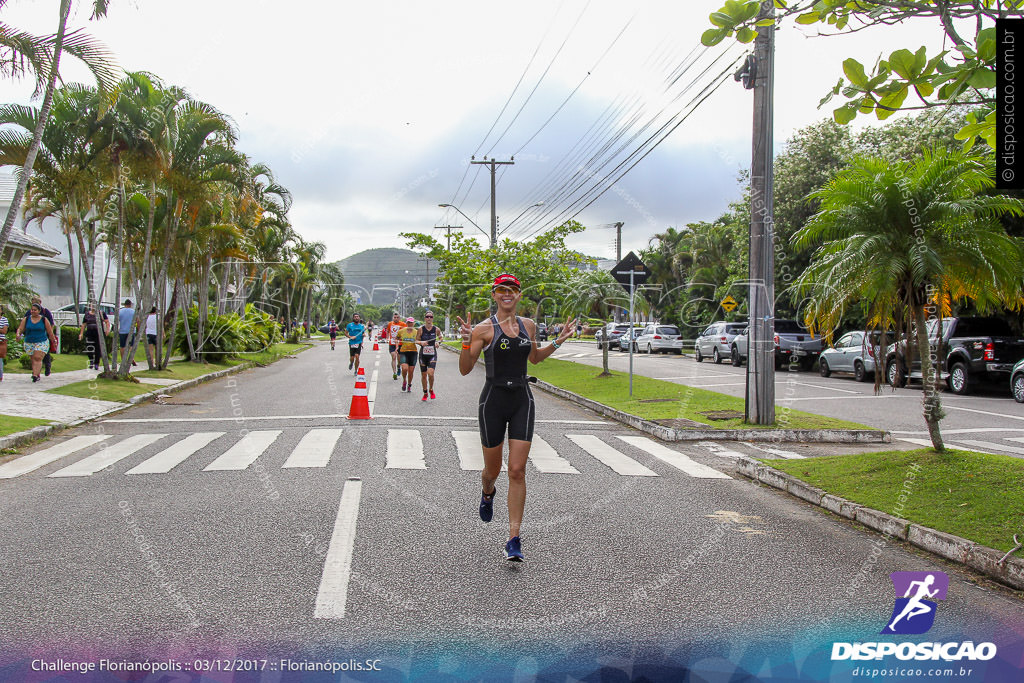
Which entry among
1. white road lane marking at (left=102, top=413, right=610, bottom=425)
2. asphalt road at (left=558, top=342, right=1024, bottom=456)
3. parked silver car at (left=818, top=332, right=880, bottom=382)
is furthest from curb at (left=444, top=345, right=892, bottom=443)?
parked silver car at (left=818, top=332, right=880, bottom=382)

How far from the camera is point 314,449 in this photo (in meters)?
9.94

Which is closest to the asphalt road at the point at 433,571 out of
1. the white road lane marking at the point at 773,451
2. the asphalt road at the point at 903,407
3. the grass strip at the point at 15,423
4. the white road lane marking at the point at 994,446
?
the white road lane marking at the point at 773,451

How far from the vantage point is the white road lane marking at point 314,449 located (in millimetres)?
9023

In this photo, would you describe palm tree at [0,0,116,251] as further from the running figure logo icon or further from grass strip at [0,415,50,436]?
the running figure logo icon

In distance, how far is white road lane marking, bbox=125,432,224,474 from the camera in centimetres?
864

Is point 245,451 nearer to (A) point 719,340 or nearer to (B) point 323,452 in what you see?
(B) point 323,452

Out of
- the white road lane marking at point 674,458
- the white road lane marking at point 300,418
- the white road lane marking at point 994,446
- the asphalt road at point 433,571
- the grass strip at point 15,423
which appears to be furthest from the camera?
the white road lane marking at point 300,418

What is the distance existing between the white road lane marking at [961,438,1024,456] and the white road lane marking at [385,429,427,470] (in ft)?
24.1

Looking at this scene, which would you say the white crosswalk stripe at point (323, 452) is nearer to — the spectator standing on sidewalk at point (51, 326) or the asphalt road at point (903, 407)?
the asphalt road at point (903, 407)

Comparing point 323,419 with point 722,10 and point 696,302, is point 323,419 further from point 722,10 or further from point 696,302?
point 696,302

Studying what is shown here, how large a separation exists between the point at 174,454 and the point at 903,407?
1351 cm

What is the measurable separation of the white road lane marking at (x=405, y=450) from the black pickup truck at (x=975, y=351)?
11.3m

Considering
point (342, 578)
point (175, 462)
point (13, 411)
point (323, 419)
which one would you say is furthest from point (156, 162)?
point (342, 578)

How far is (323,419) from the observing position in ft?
43.1
